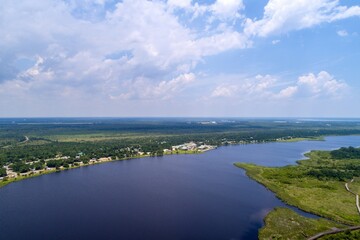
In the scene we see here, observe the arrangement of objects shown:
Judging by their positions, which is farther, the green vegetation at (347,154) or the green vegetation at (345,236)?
the green vegetation at (347,154)

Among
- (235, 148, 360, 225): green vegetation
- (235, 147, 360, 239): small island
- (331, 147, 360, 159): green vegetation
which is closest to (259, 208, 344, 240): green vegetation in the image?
(235, 147, 360, 239): small island

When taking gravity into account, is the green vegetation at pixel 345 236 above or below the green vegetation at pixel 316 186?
below

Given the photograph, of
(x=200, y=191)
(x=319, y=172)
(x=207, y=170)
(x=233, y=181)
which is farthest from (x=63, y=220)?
(x=319, y=172)

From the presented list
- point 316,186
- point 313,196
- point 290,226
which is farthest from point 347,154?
point 290,226

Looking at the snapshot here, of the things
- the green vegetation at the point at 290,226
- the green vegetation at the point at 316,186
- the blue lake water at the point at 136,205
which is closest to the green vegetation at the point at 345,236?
the green vegetation at the point at 290,226

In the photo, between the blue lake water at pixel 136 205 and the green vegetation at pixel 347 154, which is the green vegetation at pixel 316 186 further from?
the green vegetation at pixel 347 154
